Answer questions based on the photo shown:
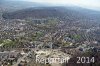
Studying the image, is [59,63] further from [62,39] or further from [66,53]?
[62,39]

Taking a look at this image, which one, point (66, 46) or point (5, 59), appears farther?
point (66, 46)

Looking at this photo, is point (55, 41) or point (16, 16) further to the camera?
point (16, 16)

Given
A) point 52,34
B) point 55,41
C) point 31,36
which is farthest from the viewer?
point 52,34

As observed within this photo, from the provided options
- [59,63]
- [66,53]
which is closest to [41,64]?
[59,63]

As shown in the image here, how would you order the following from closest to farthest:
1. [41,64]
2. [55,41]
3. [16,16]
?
[41,64], [55,41], [16,16]

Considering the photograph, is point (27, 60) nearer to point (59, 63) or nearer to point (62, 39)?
point (59, 63)

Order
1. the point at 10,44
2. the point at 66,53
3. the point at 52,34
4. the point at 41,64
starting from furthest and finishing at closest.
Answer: the point at 52,34 < the point at 10,44 < the point at 66,53 < the point at 41,64

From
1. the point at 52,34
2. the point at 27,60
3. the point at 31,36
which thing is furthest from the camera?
the point at 52,34

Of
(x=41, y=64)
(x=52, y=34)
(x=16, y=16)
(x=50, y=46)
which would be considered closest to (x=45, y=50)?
(x=50, y=46)
